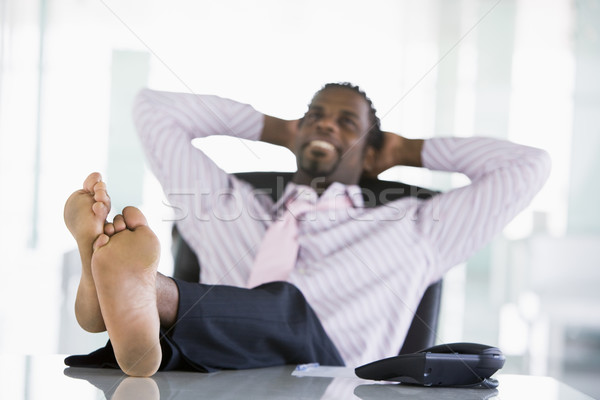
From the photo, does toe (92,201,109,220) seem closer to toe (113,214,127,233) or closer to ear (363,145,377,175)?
toe (113,214,127,233)

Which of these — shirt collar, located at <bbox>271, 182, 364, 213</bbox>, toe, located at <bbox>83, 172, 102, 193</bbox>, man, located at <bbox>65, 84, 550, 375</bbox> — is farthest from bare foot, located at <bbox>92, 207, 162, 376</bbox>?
shirt collar, located at <bbox>271, 182, 364, 213</bbox>

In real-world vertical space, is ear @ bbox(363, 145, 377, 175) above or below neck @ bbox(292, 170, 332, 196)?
above

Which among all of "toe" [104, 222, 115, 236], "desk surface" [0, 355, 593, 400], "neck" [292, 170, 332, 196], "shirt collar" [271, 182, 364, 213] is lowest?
"desk surface" [0, 355, 593, 400]

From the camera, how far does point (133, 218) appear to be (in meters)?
1.04

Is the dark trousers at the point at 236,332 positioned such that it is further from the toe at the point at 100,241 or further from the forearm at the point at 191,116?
the forearm at the point at 191,116

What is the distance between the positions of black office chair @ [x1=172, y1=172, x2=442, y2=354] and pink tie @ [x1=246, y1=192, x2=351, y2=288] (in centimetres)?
8

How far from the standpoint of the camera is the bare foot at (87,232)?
1015 millimetres

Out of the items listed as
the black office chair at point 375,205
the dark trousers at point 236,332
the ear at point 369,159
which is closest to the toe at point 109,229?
the dark trousers at point 236,332

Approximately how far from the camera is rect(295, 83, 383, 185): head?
1931 millimetres

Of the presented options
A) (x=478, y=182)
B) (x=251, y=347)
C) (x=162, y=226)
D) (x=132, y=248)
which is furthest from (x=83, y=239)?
(x=162, y=226)

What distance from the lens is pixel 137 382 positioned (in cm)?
94

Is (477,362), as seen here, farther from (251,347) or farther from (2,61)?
(2,61)

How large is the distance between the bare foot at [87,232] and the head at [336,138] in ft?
3.18

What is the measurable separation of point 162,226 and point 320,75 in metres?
0.83
